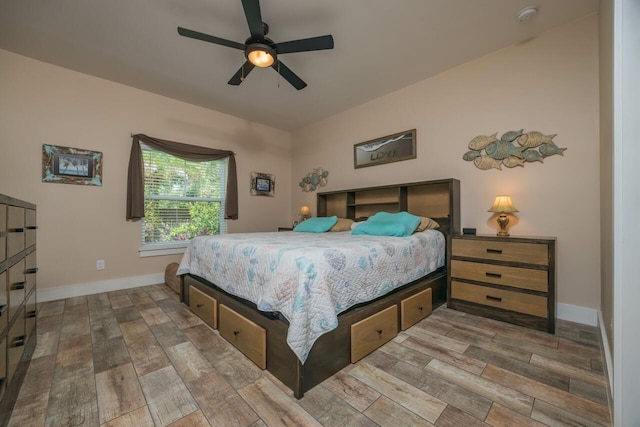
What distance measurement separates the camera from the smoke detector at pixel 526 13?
2082mm

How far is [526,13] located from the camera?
211 cm

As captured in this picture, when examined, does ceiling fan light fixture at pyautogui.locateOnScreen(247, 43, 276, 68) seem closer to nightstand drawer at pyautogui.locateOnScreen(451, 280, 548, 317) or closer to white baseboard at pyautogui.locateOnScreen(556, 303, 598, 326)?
nightstand drawer at pyautogui.locateOnScreen(451, 280, 548, 317)

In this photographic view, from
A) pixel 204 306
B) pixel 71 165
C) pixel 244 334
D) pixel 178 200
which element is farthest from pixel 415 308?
pixel 71 165

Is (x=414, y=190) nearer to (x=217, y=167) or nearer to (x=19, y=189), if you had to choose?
(x=217, y=167)

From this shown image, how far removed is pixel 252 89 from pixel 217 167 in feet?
4.83

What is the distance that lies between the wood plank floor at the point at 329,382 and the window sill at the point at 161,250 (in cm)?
138

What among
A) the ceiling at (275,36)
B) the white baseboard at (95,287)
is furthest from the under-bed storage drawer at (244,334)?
the ceiling at (275,36)

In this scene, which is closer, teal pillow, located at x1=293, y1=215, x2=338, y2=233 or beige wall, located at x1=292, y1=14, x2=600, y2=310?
beige wall, located at x1=292, y1=14, x2=600, y2=310

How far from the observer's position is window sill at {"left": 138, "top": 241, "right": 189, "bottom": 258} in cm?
345

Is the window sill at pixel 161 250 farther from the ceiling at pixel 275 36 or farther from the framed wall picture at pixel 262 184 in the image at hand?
the ceiling at pixel 275 36

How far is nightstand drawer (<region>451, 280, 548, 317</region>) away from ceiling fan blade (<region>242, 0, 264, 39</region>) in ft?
9.05

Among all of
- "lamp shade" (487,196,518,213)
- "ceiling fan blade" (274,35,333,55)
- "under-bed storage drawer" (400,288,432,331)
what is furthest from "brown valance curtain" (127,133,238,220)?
"lamp shade" (487,196,518,213)

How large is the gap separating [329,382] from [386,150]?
3.00 m

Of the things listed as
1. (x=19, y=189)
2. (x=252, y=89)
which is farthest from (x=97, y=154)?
(x=252, y=89)
